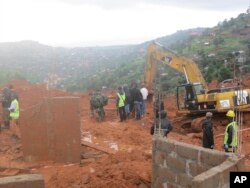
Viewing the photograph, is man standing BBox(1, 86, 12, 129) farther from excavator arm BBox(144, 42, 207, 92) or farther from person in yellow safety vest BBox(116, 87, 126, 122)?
excavator arm BBox(144, 42, 207, 92)

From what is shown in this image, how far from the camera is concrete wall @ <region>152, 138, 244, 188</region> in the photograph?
19.8ft

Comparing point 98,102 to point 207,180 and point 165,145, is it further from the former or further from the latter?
point 207,180

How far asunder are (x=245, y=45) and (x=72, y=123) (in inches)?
1057

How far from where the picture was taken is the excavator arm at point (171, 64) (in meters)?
17.9

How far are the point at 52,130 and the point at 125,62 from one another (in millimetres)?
39371

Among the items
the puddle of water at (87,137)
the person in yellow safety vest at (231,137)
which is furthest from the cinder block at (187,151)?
the puddle of water at (87,137)

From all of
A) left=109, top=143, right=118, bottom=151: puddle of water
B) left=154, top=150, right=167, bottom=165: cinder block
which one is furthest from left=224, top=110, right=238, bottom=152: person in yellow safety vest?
left=109, top=143, right=118, bottom=151: puddle of water

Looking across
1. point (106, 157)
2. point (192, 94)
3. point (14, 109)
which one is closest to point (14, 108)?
point (14, 109)

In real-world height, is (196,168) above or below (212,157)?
below

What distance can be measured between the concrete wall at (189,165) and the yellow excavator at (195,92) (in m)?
6.99

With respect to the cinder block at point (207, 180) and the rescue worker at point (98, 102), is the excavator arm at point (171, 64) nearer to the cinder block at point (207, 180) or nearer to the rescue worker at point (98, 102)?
the rescue worker at point (98, 102)

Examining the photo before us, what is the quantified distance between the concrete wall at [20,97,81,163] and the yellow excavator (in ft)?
19.3

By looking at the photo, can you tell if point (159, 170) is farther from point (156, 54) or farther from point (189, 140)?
point (156, 54)

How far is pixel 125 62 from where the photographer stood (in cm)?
5066
